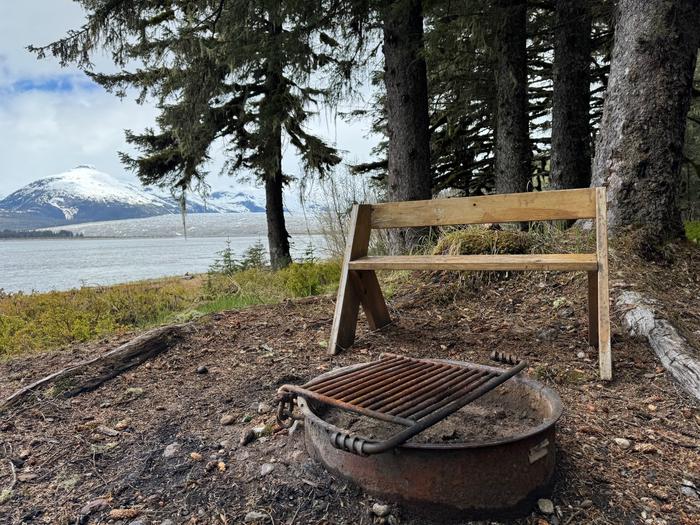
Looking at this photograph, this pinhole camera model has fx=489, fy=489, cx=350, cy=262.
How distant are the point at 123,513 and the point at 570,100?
247 inches

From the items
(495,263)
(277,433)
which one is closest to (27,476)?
(277,433)

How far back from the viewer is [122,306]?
245 inches

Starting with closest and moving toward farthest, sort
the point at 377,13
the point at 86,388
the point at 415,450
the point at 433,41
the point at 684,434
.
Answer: the point at 415,450 < the point at 684,434 < the point at 86,388 < the point at 433,41 < the point at 377,13

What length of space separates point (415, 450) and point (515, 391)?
844mm

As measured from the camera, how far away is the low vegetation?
4.66m

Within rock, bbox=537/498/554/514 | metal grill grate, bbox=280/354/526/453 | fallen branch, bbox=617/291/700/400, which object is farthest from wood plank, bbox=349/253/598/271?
rock, bbox=537/498/554/514

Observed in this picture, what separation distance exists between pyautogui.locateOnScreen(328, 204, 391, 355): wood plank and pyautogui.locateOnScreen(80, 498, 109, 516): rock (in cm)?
165

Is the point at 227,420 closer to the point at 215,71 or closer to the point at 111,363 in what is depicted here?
the point at 111,363

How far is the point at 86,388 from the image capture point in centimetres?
288

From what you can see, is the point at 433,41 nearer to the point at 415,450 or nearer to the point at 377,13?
the point at 377,13

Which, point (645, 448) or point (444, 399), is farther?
point (645, 448)

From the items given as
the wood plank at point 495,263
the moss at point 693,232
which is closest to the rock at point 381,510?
the wood plank at point 495,263

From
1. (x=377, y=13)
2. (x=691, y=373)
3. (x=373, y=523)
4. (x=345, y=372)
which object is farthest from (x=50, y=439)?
(x=377, y=13)

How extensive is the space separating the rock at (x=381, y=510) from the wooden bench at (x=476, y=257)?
1516 mm
